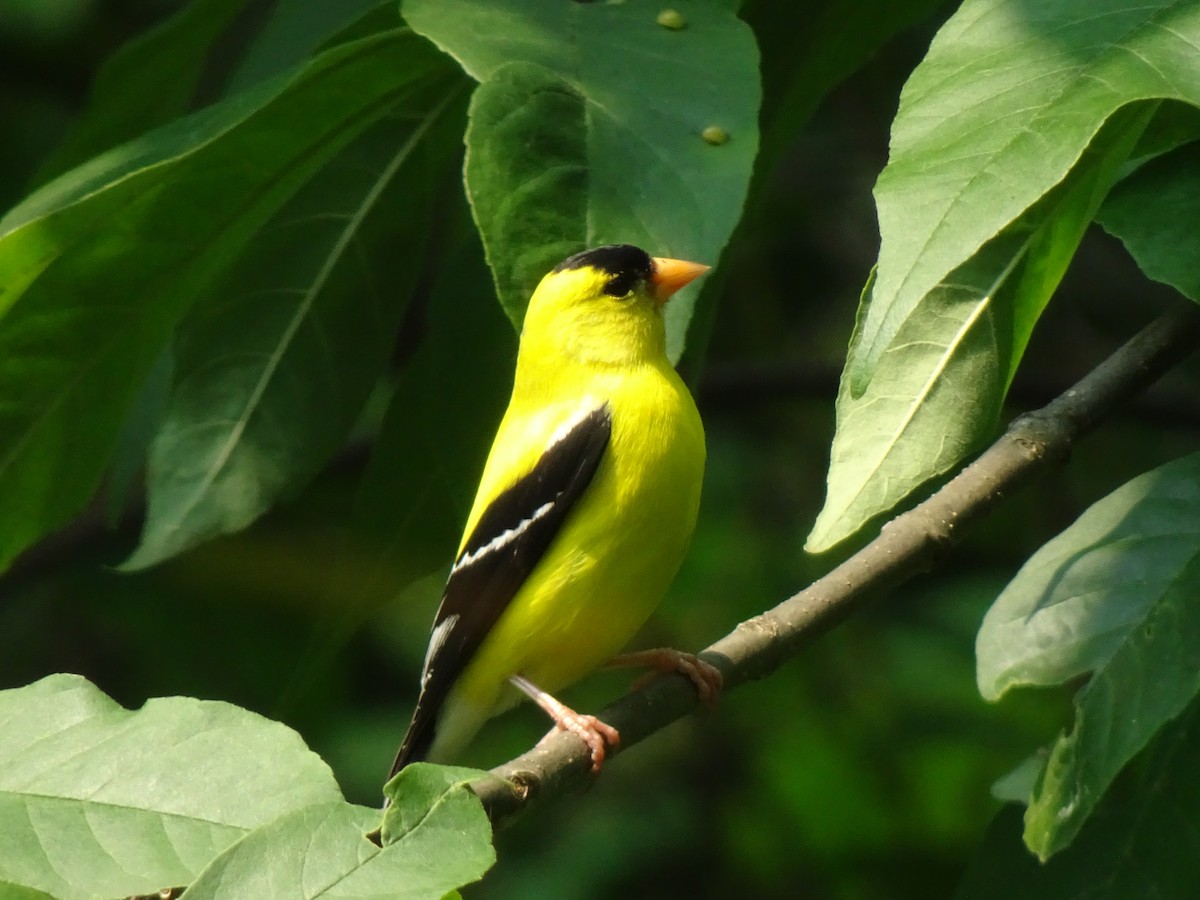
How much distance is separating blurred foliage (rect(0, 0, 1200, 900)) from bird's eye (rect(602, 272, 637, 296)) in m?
1.01

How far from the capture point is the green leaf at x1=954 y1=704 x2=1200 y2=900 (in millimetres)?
1887

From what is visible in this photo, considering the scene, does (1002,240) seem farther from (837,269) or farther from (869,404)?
(837,269)

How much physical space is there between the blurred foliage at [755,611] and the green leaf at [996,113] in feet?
9.40

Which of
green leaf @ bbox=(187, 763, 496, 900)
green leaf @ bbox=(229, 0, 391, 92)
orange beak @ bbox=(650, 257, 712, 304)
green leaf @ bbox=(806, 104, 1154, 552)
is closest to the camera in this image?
green leaf @ bbox=(187, 763, 496, 900)

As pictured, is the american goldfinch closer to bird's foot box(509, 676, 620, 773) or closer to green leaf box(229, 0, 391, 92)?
bird's foot box(509, 676, 620, 773)

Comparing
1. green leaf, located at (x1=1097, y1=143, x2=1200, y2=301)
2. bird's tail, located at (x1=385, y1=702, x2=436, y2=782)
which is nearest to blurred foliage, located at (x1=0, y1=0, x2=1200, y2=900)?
bird's tail, located at (x1=385, y1=702, x2=436, y2=782)

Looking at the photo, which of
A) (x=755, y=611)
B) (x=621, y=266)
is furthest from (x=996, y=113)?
(x=755, y=611)

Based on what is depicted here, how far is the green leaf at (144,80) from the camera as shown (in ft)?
9.60

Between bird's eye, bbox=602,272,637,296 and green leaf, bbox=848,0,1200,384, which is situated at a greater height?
green leaf, bbox=848,0,1200,384

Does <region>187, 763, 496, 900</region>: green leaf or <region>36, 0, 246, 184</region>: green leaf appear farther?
<region>36, 0, 246, 184</region>: green leaf

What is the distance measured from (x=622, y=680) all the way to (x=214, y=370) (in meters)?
2.57

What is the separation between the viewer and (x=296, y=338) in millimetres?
2826

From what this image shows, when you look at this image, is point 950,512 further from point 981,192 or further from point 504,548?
point 504,548

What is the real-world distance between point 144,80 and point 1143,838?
2310 mm
